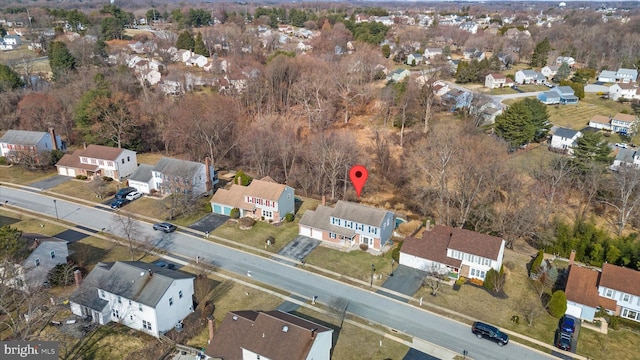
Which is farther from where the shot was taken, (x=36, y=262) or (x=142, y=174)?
(x=142, y=174)

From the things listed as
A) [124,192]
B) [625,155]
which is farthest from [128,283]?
[625,155]

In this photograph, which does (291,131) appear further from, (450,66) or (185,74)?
(450,66)

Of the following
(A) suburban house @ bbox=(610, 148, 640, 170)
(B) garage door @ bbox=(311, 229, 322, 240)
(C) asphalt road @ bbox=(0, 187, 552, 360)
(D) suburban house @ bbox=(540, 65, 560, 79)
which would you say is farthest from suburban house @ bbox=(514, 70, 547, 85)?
(C) asphalt road @ bbox=(0, 187, 552, 360)

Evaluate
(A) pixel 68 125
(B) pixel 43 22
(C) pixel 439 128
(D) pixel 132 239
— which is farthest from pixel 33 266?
(B) pixel 43 22

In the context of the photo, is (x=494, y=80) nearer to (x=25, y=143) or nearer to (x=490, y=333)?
(x=490, y=333)

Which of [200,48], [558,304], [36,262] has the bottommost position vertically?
[558,304]

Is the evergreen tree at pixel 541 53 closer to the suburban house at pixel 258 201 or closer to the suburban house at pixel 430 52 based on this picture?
the suburban house at pixel 430 52

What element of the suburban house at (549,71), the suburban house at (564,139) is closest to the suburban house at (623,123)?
the suburban house at (564,139)
